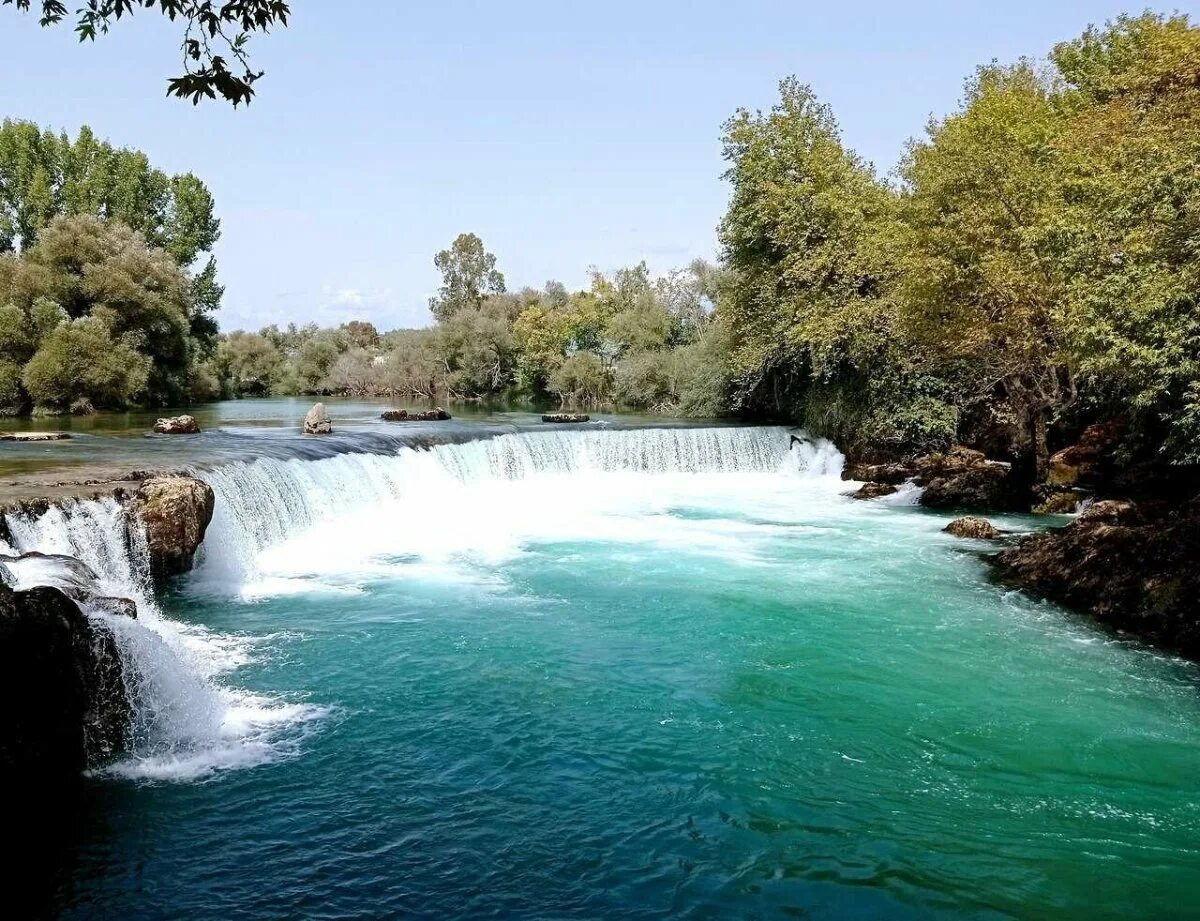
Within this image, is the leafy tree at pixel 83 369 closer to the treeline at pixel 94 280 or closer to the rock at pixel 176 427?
the treeline at pixel 94 280

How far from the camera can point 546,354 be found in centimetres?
5866

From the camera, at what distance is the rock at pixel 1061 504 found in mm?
18312

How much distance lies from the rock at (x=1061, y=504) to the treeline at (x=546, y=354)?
1473 cm

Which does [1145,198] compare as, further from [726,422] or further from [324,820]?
[726,422]

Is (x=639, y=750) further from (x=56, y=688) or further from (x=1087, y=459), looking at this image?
(x=1087, y=459)

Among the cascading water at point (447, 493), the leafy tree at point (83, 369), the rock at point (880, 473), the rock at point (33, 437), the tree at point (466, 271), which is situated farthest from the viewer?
the tree at point (466, 271)

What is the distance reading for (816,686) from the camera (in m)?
8.62

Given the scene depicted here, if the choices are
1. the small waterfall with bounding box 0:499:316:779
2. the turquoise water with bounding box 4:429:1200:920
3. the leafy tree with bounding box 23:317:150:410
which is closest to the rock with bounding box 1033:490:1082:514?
the turquoise water with bounding box 4:429:1200:920

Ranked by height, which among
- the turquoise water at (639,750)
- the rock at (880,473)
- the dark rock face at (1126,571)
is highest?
the rock at (880,473)

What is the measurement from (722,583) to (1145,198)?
26.2 feet

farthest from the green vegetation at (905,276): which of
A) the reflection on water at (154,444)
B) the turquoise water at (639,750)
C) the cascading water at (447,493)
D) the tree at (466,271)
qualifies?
the tree at (466,271)

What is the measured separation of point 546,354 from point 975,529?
4473 cm

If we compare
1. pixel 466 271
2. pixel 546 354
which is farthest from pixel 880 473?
pixel 466 271

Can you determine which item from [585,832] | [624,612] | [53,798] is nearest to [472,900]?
[585,832]
